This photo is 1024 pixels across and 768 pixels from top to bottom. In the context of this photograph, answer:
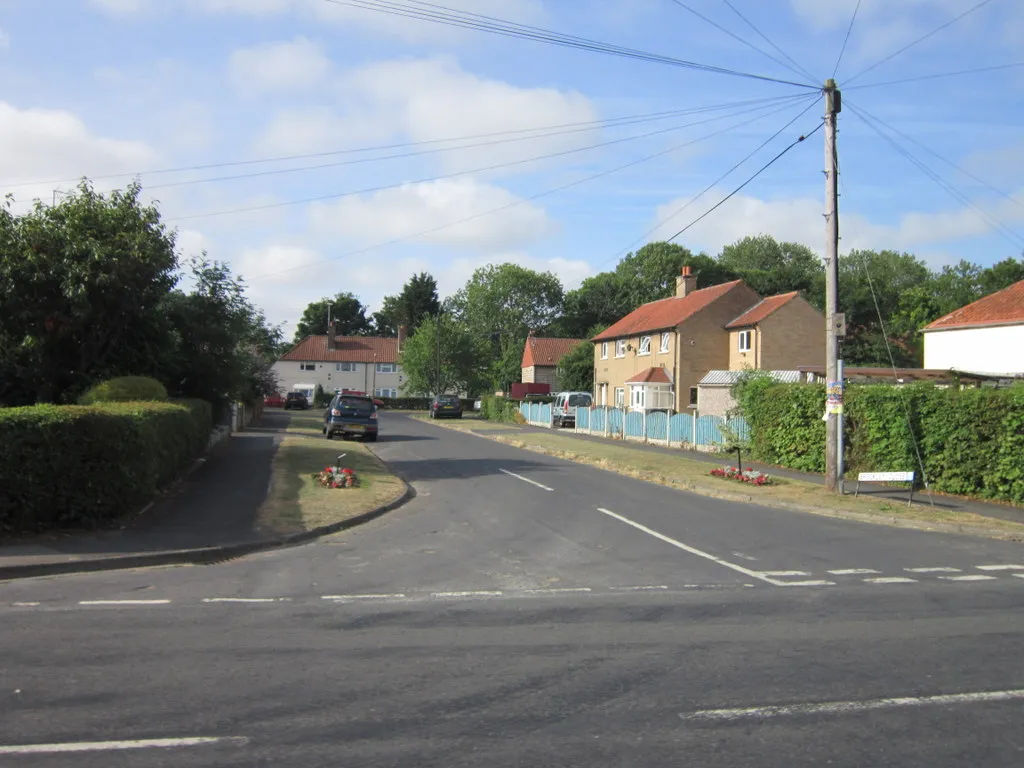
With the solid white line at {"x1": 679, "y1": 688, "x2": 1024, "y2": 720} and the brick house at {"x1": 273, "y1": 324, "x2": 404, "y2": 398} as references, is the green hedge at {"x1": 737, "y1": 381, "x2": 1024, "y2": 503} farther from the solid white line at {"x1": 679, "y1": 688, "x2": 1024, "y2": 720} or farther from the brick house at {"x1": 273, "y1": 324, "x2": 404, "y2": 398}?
the brick house at {"x1": 273, "y1": 324, "x2": 404, "y2": 398}

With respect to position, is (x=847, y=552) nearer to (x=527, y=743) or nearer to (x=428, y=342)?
(x=527, y=743)

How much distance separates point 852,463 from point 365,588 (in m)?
15.4

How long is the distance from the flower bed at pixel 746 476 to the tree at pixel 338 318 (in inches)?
3741

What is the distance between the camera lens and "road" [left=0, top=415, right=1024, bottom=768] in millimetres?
4777

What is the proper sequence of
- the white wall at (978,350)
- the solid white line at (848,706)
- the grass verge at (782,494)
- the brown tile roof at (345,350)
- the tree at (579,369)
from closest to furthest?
the solid white line at (848,706), the grass verge at (782,494), the white wall at (978,350), the tree at (579,369), the brown tile roof at (345,350)

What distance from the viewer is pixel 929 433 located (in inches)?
727

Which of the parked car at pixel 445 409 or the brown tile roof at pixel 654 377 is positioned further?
the parked car at pixel 445 409

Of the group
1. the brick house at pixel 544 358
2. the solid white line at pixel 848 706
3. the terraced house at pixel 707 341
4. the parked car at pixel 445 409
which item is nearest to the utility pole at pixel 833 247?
the solid white line at pixel 848 706

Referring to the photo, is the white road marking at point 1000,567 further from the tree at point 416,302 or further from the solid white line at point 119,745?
the tree at point 416,302

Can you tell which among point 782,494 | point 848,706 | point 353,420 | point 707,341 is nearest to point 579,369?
point 707,341

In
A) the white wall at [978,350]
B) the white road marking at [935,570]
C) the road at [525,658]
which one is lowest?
the white road marking at [935,570]

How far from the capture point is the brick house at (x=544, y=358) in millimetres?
80250

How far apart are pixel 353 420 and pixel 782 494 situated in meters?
19.3

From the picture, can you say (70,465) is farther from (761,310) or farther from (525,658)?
(761,310)
